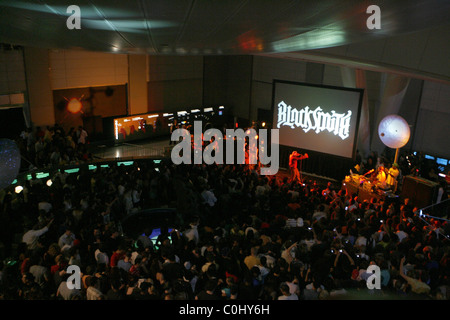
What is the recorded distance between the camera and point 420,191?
10320mm

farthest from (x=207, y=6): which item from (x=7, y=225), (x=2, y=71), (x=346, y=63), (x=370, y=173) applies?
(x=2, y=71)

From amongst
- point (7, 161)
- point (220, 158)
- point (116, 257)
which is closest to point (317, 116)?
point (220, 158)

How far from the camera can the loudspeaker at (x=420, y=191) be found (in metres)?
10.1

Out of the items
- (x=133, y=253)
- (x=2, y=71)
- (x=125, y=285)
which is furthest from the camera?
(x=2, y=71)

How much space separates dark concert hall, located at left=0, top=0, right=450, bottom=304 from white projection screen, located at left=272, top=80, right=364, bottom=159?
6cm

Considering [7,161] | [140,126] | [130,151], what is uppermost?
[7,161]

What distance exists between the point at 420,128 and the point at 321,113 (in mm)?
4508

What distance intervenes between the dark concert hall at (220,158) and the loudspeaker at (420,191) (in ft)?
0.13

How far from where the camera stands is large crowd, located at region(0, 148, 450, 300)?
5219 mm

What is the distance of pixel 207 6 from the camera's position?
3.19 m

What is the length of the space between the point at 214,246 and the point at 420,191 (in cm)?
647

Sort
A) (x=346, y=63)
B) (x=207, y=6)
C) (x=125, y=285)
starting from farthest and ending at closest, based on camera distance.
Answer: (x=346, y=63)
(x=125, y=285)
(x=207, y=6)

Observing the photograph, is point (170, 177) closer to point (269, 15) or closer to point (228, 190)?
point (228, 190)

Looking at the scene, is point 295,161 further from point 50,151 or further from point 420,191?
point 50,151
